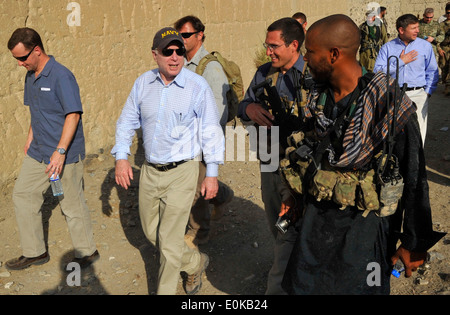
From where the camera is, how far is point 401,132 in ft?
7.17

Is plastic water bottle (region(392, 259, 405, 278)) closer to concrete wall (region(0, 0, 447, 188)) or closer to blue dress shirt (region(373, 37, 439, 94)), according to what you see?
blue dress shirt (region(373, 37, 439, 94))

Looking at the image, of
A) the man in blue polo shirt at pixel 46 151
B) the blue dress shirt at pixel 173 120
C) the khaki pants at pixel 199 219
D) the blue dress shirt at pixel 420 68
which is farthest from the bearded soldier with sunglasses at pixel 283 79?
the blue dress shirt at pixel 420 68

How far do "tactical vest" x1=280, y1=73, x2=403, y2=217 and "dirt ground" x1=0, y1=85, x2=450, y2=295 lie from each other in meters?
1.46

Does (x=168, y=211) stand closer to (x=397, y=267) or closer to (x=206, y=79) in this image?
(x=206, y=79)

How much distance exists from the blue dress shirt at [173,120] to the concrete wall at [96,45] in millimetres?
2222

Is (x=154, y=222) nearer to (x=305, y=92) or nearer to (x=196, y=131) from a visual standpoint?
(x=196, y=131)

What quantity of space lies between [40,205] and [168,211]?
1290 mm

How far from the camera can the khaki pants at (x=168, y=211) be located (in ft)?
10.5

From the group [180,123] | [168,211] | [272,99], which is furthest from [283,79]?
[168,211]

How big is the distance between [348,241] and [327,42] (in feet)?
3.16

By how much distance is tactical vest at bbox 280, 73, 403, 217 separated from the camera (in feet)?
7.34

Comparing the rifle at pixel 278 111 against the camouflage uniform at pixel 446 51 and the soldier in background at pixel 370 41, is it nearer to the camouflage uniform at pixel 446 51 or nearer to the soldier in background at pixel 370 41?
the soldier in background at pixel 370 41

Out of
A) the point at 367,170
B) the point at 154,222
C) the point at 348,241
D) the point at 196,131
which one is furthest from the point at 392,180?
the point at 154,222

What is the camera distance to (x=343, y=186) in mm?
2309
